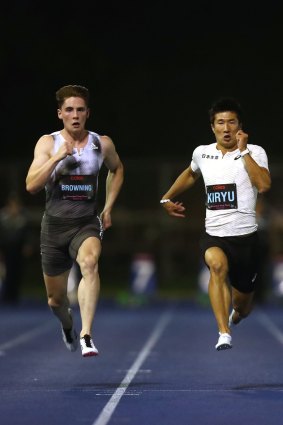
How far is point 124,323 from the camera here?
1992cm

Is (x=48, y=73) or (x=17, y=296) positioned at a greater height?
(x=48, y=73)

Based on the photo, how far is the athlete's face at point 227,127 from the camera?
10141 millimetres

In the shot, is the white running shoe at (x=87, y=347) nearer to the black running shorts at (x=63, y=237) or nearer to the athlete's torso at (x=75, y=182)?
the black running shorts at (x=63, y=237)

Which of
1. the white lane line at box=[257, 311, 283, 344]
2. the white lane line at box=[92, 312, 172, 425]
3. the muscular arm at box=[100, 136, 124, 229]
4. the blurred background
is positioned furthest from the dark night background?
the muscular arm at box=[100, 136, 124, 229]

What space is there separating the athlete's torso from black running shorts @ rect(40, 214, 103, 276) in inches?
2.7

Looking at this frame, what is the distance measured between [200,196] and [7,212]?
19.9ft

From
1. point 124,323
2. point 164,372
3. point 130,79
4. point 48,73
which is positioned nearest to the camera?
point 164,372

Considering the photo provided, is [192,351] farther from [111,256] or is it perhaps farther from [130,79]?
[130,79]

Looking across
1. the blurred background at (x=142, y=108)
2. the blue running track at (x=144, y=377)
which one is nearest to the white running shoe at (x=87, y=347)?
the blue running track at (x=144, y=377)

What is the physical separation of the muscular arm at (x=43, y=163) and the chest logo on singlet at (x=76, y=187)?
10.1 inches

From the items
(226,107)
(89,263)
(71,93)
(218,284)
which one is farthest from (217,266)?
(71,93)

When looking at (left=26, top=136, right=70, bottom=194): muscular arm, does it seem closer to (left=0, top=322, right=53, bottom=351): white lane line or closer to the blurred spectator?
(left=0, top=322, right=53, bottom=351): white lane line

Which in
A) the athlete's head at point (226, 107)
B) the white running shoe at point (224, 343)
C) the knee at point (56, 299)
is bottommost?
the white running shoe at point (224, 343)

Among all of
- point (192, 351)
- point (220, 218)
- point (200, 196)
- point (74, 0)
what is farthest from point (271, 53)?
point (220, 218)
